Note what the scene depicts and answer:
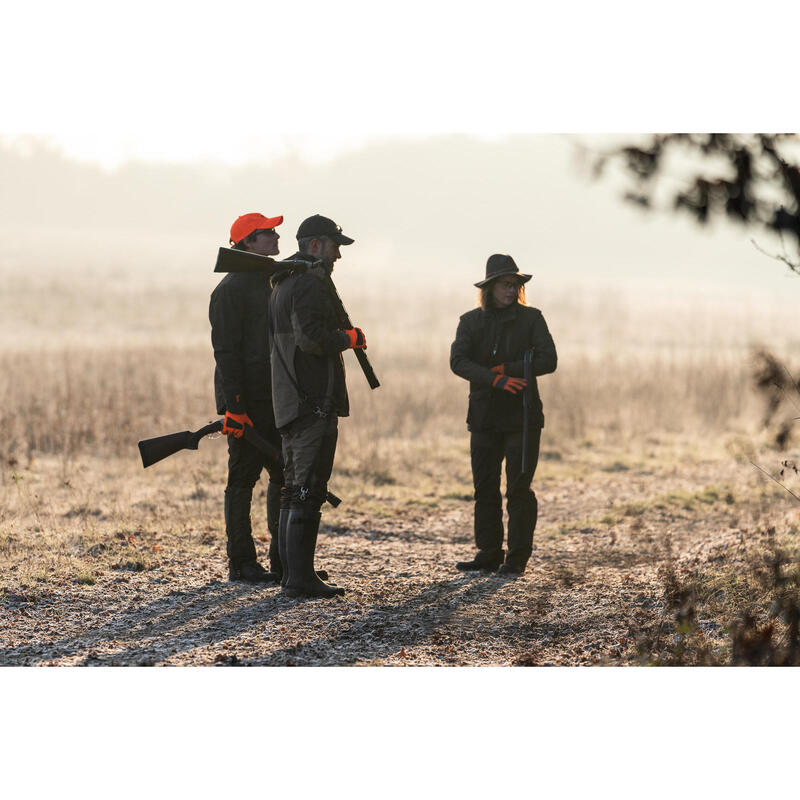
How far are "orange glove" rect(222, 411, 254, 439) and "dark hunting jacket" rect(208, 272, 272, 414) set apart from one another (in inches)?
1.7

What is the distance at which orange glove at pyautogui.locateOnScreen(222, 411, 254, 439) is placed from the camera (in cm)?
687

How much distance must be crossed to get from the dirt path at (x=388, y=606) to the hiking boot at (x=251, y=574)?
0.39 feet

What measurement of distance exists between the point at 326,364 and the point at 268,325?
18.7 inches

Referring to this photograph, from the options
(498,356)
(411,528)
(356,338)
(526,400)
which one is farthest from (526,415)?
(411,528)

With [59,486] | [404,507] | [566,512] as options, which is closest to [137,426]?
[59,486]

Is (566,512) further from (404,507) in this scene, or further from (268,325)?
(268,325)

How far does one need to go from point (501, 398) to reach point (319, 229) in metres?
1.96

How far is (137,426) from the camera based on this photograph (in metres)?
14.7

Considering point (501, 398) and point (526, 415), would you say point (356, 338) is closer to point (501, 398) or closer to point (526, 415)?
point (501, 398)

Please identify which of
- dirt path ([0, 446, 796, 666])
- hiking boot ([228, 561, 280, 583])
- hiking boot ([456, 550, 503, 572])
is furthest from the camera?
hiking boot ([456, 550, 503, 572])

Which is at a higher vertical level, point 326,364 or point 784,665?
point 326,364

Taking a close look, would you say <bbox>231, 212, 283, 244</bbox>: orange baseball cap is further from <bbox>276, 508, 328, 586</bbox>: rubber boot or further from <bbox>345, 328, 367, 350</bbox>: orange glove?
<bbox>276, 508, 328, 586</bbox>: rubber boot

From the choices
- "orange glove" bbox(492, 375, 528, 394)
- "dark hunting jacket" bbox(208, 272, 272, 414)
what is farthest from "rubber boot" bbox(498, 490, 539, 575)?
"dark hunting jacket" bbox(208, 272, 272, 414)

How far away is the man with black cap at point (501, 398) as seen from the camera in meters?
7.44
